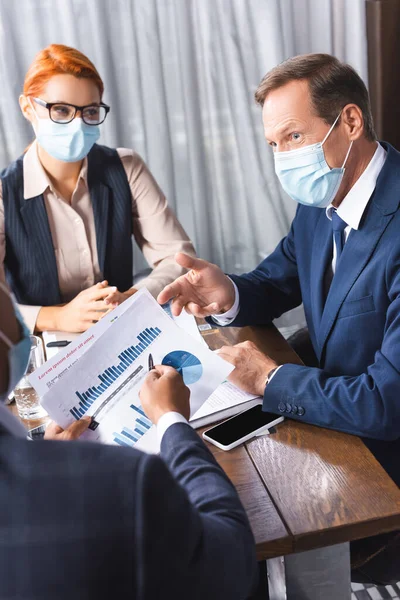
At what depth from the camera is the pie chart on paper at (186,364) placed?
1.33 meters

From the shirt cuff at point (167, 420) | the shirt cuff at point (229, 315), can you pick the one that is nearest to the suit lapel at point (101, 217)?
the shirt cuff at point (229, 315)

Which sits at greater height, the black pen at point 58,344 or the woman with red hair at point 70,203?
the woman with red hair at point 70,203

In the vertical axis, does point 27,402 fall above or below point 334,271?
below

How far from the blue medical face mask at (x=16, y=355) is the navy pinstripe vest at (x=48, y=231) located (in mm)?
1258

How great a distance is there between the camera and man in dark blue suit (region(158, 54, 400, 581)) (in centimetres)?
133

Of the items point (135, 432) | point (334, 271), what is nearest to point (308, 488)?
point (135, 432)

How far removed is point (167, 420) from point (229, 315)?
70 cm

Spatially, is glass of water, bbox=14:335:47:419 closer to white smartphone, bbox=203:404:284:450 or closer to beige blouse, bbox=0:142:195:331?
white smartphone, bbox=203:404:284:450

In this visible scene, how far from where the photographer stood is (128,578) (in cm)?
69

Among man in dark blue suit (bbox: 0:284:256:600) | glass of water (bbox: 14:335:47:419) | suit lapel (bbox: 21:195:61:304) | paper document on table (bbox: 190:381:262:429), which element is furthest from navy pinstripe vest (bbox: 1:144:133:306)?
man in dark blue suit (bbox: 0:284:256:600)

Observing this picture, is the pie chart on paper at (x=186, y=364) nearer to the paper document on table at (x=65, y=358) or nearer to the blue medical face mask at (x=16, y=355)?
the paper document on table at (x=65, y=358)

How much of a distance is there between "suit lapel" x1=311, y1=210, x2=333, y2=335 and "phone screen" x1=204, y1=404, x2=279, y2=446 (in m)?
0.38

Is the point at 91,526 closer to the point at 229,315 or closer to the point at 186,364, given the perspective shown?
the point at 186,364

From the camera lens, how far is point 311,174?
5.24ft
